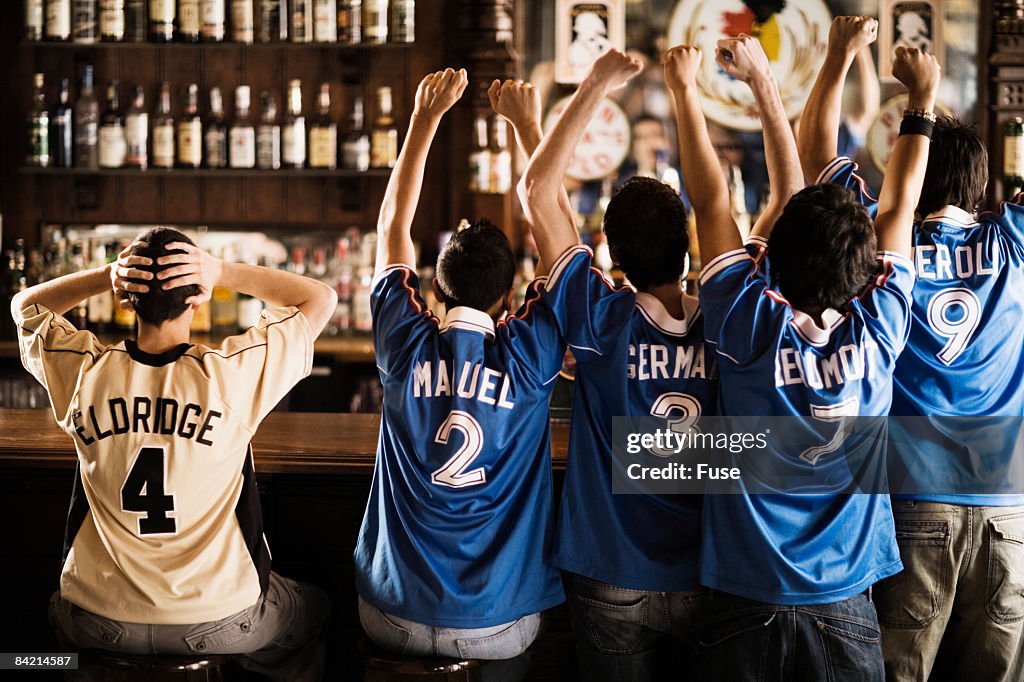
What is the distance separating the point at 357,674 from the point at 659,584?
854 millimetres

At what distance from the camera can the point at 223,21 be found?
4.18m

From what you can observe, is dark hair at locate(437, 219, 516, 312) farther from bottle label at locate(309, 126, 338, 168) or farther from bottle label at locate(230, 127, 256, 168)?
bottle label at locate(230, 127, 256, 168)

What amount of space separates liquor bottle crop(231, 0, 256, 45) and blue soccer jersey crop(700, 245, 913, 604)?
124 inches

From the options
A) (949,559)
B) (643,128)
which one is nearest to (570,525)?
(949,559)

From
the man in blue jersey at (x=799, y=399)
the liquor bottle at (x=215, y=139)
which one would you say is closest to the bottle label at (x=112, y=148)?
the liquor bottle at (x=215, y=139)

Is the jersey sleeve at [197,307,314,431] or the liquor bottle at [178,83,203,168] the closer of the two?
the jersey sleeve at [197,307,314,431]

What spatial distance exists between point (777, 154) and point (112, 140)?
11.0ft

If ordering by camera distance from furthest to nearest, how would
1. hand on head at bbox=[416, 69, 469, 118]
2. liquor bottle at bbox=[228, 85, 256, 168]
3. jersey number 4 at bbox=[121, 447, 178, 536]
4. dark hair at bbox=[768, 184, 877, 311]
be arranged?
liquor bottle at bbox=[228, 85, 256, 168] < hand on head at bbox=[416, 69, 469, 118] < jersey number 4 at bbox=[121, 447, 178, 536] < dark hair at bbox=[768, 184, 877, 311]

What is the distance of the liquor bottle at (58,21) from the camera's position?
4.20 meters

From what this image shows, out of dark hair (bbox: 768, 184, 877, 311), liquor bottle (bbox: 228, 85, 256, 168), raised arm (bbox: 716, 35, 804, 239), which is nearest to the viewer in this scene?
dark hair (bbox: 768, 184, 877, 311)

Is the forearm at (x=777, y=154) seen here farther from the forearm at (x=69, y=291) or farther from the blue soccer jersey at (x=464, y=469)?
the forearm at (x=69, y=291)

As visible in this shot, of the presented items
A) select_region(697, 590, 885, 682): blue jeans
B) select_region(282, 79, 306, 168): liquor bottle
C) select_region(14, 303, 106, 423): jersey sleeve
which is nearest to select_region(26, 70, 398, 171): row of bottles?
select_region(282, 79, 306, 168): liquor bottle

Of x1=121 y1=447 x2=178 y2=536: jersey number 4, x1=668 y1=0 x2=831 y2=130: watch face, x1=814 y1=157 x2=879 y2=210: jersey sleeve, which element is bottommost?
x1=121 y1=447 x2=178 y2=536: jersey number 4

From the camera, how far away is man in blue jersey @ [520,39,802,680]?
1663 millimetres
